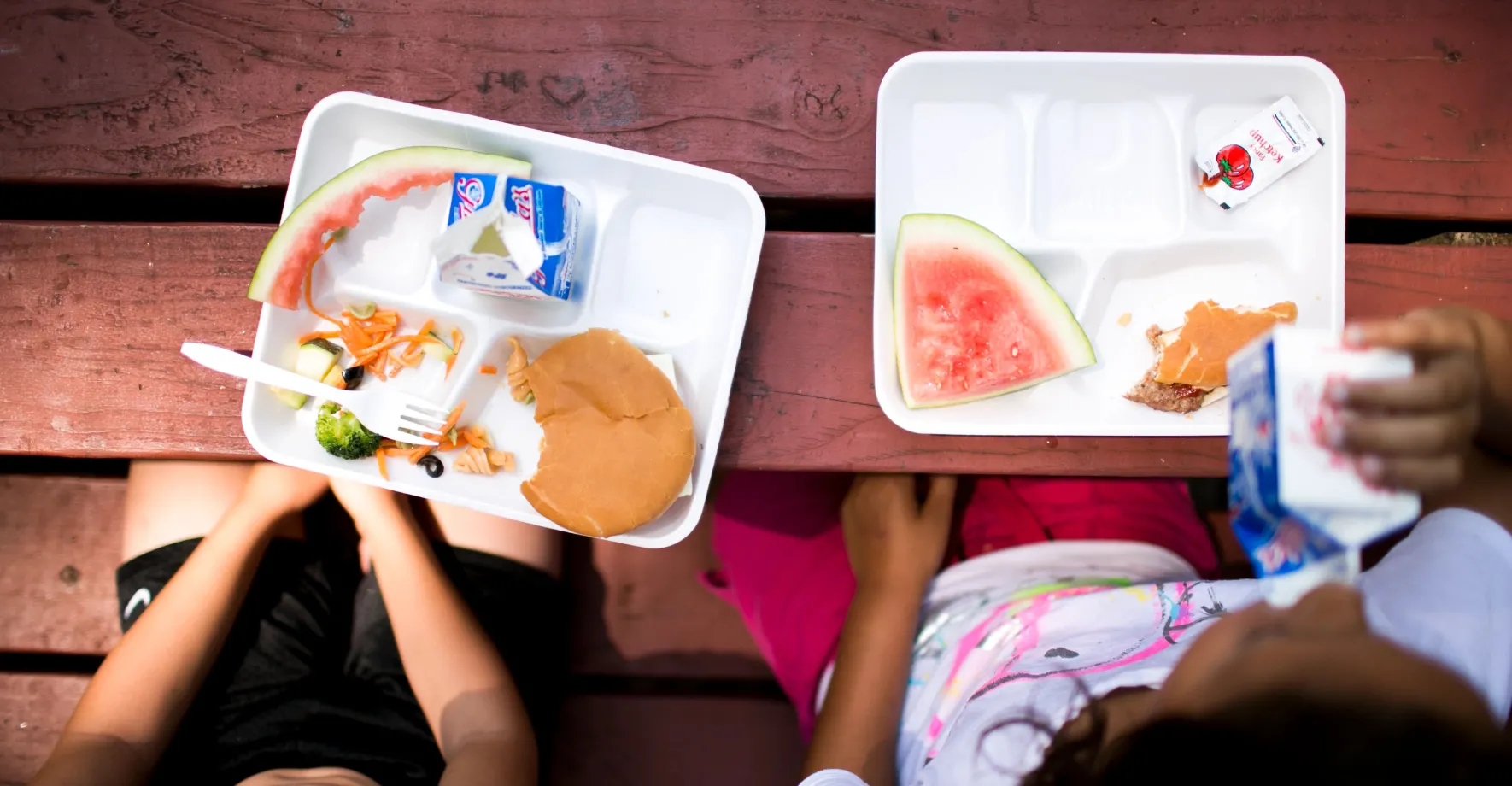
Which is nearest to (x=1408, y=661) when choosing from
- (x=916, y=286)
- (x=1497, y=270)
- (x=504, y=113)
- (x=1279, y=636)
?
(x=1279, y=636)

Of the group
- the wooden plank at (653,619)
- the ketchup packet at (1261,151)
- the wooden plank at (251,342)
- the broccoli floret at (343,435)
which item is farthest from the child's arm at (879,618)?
the broccoli floret at (343,435)

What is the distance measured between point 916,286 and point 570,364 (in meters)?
0.42

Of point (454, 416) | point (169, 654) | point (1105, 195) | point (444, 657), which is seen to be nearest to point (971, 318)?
point (1105, 195)

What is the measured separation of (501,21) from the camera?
1.04 m

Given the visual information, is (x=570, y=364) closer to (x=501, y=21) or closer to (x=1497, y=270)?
A: (x=501, y=21)

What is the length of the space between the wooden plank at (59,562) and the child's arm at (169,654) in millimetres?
271

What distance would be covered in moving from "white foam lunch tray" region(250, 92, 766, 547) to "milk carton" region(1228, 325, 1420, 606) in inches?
21.2

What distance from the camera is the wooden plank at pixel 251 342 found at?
1.00 meters

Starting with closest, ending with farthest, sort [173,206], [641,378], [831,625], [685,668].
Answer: [641,378]
[173,206]
[831,625]
[685,668]

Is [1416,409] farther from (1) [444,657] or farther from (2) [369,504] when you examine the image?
(2) [369,504]

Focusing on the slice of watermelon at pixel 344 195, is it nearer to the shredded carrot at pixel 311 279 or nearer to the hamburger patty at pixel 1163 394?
the shredded carrot at pixel 311 279

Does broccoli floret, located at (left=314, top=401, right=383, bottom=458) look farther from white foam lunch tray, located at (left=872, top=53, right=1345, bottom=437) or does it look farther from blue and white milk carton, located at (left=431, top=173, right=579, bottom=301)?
white foam lunch tray, located at (left=872, top=53, right=1345, bottom=437)

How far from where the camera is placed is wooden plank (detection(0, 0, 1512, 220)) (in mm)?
1021

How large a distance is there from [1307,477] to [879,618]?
25.1 inches
